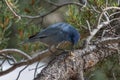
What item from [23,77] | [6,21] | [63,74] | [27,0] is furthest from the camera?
[23,77]

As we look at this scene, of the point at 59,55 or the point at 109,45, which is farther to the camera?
the point at 109,45

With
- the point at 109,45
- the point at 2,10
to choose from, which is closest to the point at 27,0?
the point at 2,10

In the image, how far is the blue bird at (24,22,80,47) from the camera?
1.24 m

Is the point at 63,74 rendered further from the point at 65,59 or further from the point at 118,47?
the point at 118,47

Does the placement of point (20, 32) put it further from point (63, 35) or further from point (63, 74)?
point (63, 74)

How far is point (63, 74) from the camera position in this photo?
1.02m

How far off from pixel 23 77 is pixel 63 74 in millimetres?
1496

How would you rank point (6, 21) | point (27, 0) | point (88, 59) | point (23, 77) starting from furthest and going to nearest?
point (23, 77) < point (27, 0) < point (6, 21) < point (88, 59)

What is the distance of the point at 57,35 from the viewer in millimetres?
1354

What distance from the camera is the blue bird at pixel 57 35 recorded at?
124 cm

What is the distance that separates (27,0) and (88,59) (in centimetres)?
43

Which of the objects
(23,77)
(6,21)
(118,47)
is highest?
(6,21)

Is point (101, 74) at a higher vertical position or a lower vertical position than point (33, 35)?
lower

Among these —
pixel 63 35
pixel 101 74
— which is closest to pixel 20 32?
pixel 63 35
